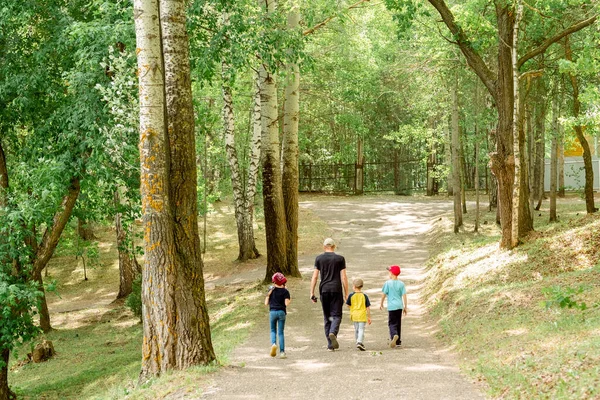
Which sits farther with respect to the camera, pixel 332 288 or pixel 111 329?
pixel 111 329

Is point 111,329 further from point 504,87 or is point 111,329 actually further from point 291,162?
point 504,87

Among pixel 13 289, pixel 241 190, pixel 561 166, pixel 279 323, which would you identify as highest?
pixel 561 166

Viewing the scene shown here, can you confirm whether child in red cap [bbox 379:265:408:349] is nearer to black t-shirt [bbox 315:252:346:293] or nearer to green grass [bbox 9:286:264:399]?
black t-shirt [bbox 315:252:346:293]

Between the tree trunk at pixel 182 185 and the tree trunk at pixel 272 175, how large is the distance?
25.4 feet

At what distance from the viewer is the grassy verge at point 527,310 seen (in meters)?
7.47

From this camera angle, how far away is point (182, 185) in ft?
31.4

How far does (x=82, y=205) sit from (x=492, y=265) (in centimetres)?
1057

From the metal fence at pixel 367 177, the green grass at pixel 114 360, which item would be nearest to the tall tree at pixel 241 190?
the green grass at pixel 114 360

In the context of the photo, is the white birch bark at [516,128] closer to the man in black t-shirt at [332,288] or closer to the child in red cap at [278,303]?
the man in black t-shirt at [332,288]

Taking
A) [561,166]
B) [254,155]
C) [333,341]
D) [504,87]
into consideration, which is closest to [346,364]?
[333,341]

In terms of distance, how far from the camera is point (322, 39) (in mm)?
29516

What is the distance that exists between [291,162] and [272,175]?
971 mm

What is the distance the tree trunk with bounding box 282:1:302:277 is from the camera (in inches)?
713

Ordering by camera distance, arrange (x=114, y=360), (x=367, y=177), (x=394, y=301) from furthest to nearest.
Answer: (x=367, y=177) < (x=114, y=360) < (x=394, y=301)
